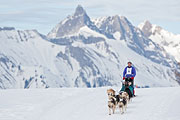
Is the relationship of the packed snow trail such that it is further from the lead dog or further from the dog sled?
the dog sled

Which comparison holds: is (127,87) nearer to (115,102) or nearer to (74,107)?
(74,107)

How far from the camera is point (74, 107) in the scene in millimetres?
20281

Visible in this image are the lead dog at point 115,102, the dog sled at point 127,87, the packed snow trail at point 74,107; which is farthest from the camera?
the dog sled at point 127,87

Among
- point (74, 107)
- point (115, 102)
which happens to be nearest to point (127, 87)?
point (74, 107)

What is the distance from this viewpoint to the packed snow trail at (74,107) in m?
17.2

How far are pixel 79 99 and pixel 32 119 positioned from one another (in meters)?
6.14

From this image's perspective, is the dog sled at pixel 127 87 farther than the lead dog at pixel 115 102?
Yes

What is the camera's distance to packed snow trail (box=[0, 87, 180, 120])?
56.3 feet

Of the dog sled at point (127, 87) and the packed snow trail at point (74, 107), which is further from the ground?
the dog sled at point (127, 87)

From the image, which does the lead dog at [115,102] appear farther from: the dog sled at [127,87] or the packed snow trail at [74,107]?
the dog sled at [127,87]

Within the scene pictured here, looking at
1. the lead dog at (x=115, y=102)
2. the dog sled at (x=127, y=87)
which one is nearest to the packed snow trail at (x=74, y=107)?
the lead dog at (x=115, y=102)

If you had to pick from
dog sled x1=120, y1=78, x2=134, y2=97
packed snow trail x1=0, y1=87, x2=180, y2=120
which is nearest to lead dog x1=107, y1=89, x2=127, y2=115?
packed snow trail x1=0, y1=87, x2=180, y2=120

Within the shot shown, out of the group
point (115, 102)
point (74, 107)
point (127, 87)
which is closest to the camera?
point (115, 102)

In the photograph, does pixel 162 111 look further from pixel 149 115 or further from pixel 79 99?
pixel 79 99
